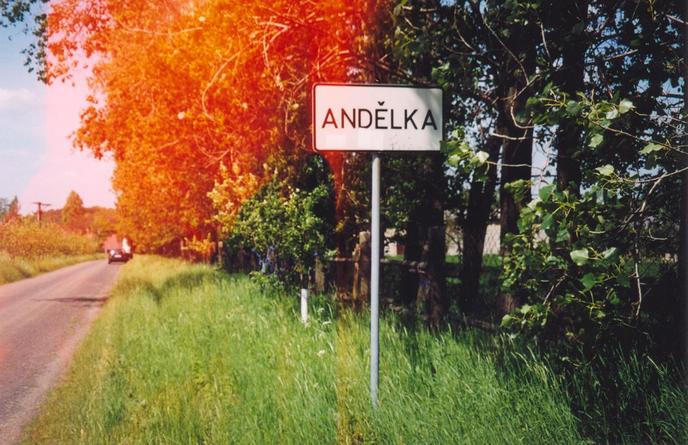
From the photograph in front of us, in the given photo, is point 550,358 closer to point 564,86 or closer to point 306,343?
point 564,86

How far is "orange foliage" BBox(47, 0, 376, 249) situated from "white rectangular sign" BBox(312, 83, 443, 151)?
253cm

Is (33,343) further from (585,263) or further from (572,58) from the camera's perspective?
(585,263)

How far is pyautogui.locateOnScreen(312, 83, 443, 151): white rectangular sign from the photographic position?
397 cm

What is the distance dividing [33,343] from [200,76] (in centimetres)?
573

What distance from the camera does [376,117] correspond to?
403cm

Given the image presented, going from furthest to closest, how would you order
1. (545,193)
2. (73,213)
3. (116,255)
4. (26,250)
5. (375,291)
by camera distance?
1. (73,213)
2. (116,255)
3. (26,250)
4. (375,291)
5. (545,193)

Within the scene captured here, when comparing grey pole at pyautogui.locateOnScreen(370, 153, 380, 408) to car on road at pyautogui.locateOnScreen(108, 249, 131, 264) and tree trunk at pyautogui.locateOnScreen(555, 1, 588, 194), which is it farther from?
car on road at pyautogui.locateOnScreen(108, 249, 131, 264)

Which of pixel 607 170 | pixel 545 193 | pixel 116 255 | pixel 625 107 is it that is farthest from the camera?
pixel 116 255

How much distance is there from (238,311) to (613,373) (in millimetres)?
6108

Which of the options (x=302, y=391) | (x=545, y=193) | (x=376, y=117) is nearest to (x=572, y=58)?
(x=545, y=193)

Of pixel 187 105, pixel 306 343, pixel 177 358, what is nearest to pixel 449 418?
pixel 306 343

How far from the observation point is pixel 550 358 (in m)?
4.25

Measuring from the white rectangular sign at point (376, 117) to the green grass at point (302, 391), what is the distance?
1.68m

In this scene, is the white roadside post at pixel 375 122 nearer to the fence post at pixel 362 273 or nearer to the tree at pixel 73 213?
the fence post at pixel 362 273
